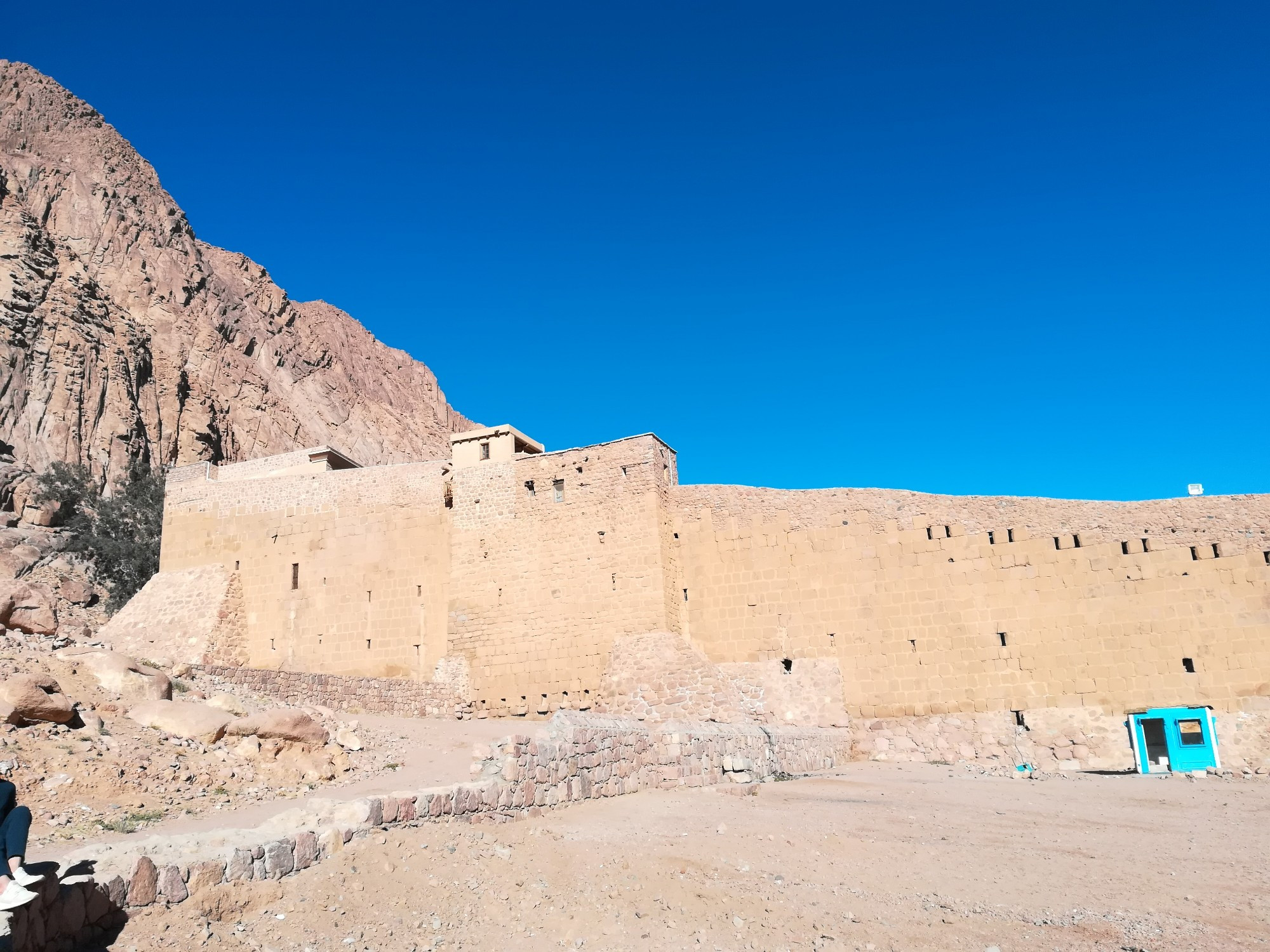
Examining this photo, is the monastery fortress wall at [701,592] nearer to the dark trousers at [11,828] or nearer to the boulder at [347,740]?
the boulder at [347,740]

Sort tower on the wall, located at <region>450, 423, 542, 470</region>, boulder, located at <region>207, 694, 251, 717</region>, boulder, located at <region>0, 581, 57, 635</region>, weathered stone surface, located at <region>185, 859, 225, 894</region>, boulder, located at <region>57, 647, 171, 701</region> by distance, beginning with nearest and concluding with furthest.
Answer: weathered stone surface, located at <region>185, 859, 225, 894</region> → boulder, located at <region>57, 647, 171, 701</region> → boulder, located at <region>207, 694, 251, 717</region> → boulder, located at <region>0, 581, 57, 635</region> → tower on the wall, located at <region>450, 423, 542, 470</region>

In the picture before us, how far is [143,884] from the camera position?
5145mm

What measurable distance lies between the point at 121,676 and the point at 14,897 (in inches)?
273

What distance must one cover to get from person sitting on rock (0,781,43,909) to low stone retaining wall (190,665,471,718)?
1024 cm

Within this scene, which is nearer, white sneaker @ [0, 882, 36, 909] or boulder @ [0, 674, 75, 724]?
white sneaker @ [0, 882, 36, 909]

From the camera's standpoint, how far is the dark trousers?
14.3 ft

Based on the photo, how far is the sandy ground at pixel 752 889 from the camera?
19.0 ft

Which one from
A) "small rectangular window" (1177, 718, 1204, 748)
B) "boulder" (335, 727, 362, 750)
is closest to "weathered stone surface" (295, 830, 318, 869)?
"boulder" (335, 727, 362, 750)

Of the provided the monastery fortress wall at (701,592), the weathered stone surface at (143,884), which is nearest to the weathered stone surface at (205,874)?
the weathered stone surface at (143,884)

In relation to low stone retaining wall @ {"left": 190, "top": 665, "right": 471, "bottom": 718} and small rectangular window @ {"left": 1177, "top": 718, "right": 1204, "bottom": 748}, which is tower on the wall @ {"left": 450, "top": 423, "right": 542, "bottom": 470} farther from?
small rectangular window @ {"left": 1177, "top": 718, "right": 1204, "bottom": 748}

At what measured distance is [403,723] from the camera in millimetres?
16016

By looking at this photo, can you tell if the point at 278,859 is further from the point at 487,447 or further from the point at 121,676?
the point at 487,447

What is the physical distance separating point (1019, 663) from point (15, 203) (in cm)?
3529

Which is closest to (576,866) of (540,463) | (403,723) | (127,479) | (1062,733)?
(403,723)
